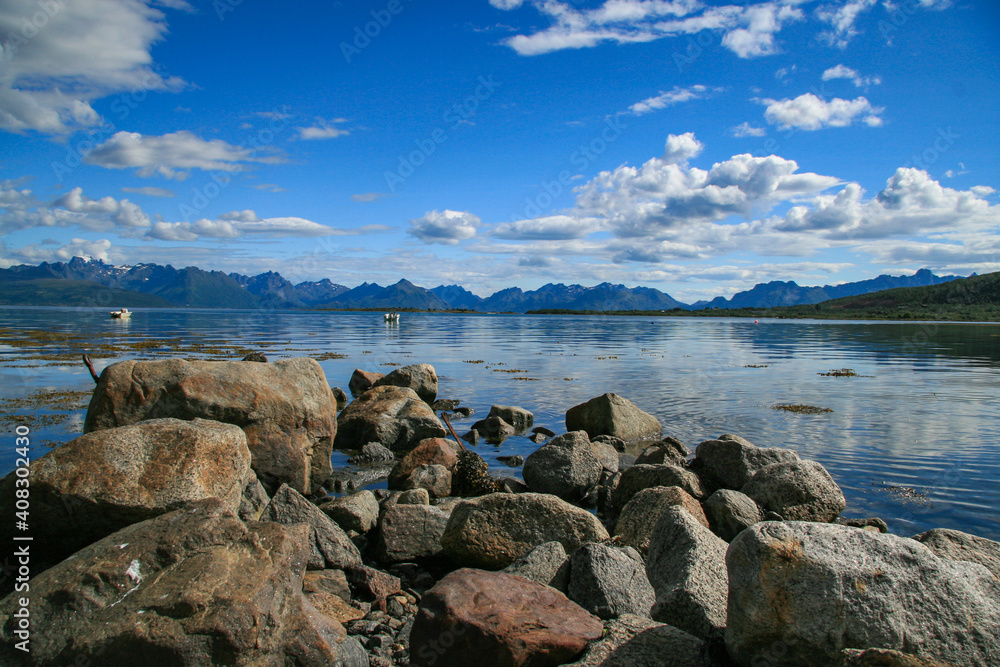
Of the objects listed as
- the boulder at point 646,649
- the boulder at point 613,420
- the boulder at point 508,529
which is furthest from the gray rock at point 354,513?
the boulder at point 613,420

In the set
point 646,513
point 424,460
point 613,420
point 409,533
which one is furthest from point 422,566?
point 613,420

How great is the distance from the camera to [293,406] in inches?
522

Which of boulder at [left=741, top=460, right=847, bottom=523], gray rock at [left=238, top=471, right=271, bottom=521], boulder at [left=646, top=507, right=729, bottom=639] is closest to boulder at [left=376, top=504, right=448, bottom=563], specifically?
gray rock at [left=238, top=471, right=271, bottom=521]

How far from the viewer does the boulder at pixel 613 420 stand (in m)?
19.8

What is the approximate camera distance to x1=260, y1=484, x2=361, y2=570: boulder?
8711 mm

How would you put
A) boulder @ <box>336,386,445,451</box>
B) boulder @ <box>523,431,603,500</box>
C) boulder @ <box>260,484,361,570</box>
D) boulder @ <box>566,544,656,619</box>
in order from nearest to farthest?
1. boulder @ <box>566,544,656,619</box>
2. boulder @ <box>260,484,361,570</box>
3. boulder @ <box>523,431,603,500</box>
4. boulder @ <box>336,386,445,451</box>

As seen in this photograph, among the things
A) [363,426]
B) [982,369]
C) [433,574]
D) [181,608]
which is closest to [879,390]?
[982,369]

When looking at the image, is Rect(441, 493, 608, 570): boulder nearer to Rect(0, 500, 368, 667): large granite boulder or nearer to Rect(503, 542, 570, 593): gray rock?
Rect(503, 542, 570, 593): gray rock

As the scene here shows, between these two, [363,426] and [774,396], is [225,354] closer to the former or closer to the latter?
[363,426]

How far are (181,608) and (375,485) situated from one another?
31.6 ft

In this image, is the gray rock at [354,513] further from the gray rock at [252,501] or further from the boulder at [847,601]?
the boulder at [847,601]

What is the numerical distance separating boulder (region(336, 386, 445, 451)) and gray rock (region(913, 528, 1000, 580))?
46.7ft

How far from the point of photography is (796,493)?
11477 mm

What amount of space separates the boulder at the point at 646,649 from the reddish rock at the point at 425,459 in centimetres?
911
